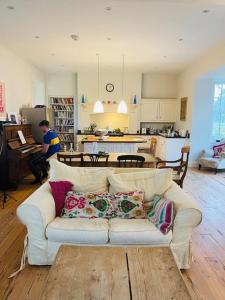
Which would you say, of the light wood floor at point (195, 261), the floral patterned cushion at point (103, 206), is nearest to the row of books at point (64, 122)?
the light wood floor at point (195, 261)

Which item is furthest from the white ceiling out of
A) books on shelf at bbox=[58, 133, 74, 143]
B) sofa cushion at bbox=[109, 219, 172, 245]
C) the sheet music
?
books on shelf at bbox=[58, 133, 74, 143]

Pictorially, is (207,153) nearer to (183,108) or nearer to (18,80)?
(183,108)

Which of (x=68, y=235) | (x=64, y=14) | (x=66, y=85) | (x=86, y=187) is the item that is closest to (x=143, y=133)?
(x=66, y=85)

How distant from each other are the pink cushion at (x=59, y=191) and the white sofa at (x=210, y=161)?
4.93 meters

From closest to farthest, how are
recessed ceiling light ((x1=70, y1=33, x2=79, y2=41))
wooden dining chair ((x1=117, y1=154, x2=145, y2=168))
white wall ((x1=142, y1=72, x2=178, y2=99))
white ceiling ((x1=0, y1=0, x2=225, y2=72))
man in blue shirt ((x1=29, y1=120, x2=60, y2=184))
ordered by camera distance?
white ceiling ((x1=0, y1=0, x2=225, y2=72)) → wooden dining chair ((x1=117, y1=154, x2=145, y2=168)) → recessed ceiling light ((x1=70, y1=33, x2=79, y2=41)) → man in blue shirt ((x1=29, y1=120, x2=60, y2=184)) → white wall ((x1=142, y1=72, x2=178, y2=99))

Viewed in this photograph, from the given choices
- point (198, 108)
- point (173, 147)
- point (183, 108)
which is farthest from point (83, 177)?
point (183, 108)

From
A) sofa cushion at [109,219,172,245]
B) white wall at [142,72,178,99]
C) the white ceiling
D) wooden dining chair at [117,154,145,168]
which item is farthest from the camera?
white wall at [142,72,178,99]

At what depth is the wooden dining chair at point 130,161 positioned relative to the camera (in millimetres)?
3861

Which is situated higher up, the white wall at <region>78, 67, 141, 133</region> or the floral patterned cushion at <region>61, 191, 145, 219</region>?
the white wall at <region>78, 67, 141, 133</region>

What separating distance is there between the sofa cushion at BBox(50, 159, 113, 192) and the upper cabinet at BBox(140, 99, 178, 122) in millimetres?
5806

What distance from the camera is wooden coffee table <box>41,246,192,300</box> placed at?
1406 millimetres

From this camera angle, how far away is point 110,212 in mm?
2625

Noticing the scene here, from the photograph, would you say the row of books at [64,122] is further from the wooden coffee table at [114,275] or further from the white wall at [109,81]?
the wooden coffee table at [114,275]

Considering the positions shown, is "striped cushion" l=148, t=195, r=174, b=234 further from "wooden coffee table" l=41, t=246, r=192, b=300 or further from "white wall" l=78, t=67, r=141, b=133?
"white wall" l=78, t=67, r=141, b=133
